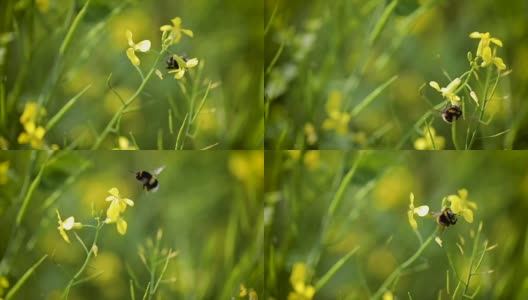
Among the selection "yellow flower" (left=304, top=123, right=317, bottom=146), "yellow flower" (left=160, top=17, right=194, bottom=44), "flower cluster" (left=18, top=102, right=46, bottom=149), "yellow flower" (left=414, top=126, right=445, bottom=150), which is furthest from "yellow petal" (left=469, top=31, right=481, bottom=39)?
"flower cluster" (left=18, top=102, right=46, bottom=149)

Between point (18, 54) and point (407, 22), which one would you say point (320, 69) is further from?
point (18, 54)

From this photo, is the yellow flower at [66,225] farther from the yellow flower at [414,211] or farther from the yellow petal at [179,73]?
the yellow flower at [414,211]

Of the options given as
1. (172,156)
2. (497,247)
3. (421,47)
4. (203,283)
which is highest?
(421,47)

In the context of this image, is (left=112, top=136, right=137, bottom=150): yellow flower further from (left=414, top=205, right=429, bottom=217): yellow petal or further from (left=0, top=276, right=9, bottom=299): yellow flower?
(left=414, top=205, right=429, bottom=217): yellow petal

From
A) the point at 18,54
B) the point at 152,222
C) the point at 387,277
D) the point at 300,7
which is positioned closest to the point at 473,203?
the point at 387,277

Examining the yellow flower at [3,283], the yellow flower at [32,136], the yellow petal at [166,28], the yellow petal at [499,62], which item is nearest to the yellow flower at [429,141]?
the yellow petal at [499,62]
